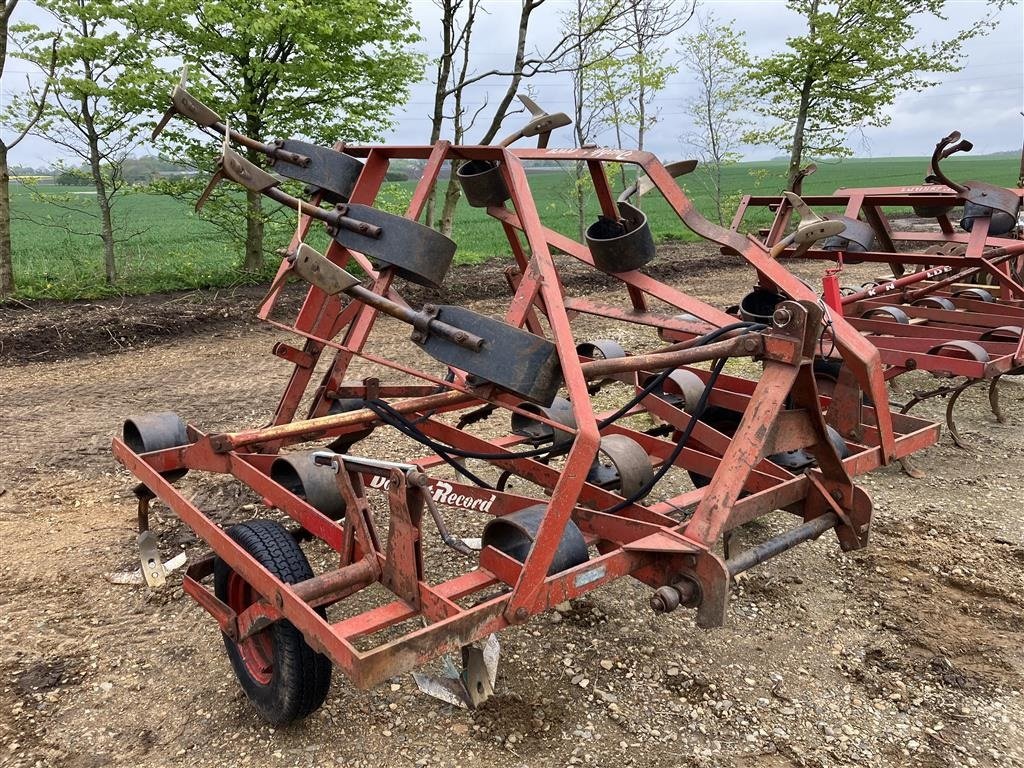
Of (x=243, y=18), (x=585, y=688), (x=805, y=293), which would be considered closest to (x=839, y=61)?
(x=243, y=18)

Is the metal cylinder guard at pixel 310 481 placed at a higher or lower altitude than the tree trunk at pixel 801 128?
lower

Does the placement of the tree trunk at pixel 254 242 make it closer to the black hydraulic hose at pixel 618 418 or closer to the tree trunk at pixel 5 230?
the tree trunk at pixel 5 230

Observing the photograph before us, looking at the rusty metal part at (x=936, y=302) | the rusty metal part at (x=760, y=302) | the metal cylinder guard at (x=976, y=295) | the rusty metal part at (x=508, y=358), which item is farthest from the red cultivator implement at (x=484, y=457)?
the metal cylinder guard at (x=976, y=295)

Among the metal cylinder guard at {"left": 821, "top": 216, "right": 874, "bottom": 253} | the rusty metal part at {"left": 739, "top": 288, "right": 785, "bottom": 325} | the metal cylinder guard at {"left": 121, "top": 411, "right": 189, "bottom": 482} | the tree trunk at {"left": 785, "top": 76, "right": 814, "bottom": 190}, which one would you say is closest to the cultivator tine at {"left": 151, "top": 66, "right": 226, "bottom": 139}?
the metal cylinder guard at {"left": 121, "top": 411, "right": 189, "bottom": 482}

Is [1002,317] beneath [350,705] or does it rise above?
above

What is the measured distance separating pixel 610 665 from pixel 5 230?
34.3ft

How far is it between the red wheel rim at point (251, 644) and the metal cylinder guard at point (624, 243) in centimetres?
229

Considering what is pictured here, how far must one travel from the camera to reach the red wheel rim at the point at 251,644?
3.10 m

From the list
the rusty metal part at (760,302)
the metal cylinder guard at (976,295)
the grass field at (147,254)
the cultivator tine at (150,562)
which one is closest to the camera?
the cultivator tine at (150,562)

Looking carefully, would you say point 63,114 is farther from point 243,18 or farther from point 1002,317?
point 1002,317

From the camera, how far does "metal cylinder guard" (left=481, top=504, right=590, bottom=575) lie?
9.20ft

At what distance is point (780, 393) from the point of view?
9.66 ft

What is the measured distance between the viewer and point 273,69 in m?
11.1

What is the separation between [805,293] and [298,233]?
2.31m
